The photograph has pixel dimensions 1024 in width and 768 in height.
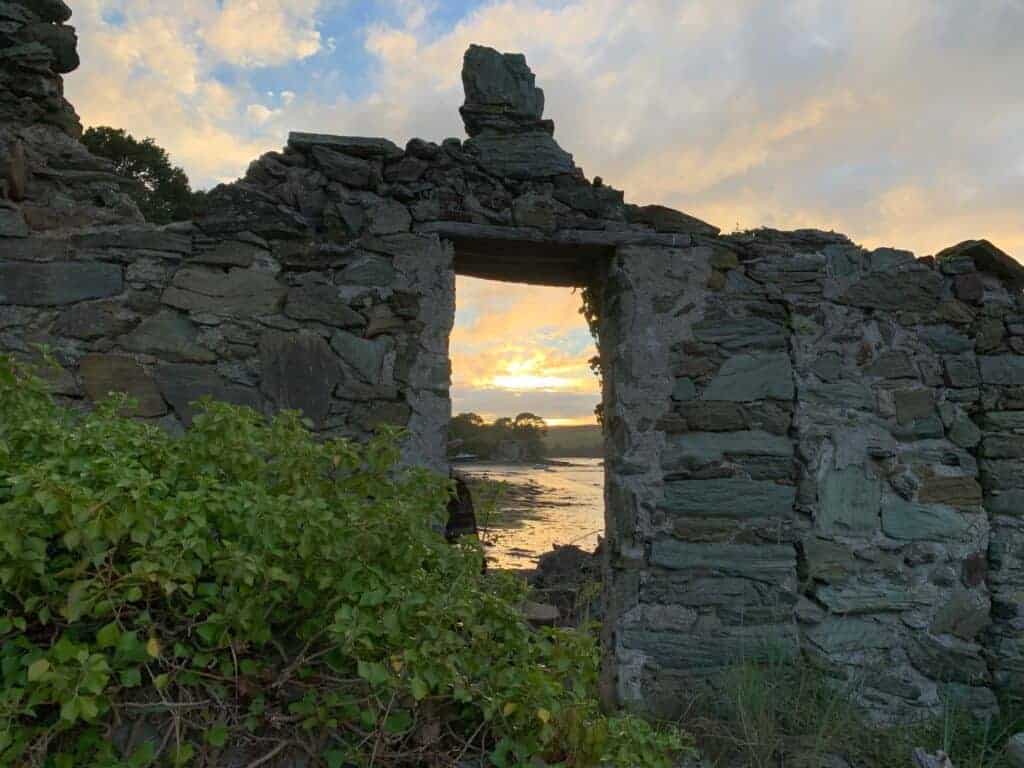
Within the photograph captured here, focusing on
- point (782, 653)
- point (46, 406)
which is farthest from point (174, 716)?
point (782, 653)

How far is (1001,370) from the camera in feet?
12.1

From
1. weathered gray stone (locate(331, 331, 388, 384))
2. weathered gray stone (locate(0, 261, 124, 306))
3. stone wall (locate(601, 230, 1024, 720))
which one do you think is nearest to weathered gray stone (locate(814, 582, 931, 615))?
stone wall (locate(601, 230, 1024, 720))

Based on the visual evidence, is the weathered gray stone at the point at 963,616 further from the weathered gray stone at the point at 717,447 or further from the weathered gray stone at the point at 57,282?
the weathered gray stone at the point at 57,282

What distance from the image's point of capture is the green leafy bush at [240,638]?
1145 millimetres

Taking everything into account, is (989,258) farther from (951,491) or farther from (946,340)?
(951,491)

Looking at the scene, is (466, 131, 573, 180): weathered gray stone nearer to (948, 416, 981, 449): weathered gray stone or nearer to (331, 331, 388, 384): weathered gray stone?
(331, 331, 388, 384): weathered gray stone

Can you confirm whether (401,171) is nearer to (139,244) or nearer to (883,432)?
(139,244)

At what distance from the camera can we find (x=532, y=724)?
50.4 inches

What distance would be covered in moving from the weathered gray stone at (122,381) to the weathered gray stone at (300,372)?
441mm

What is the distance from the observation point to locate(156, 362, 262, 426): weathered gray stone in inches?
122

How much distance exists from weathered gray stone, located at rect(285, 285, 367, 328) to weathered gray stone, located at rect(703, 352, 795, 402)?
1.66 meters

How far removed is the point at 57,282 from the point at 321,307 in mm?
1057

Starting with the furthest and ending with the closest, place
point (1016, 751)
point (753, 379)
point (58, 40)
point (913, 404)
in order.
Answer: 1. point (913, 404)
2. point (753, 379)
3. point (58, 40)
4. point (1016, 751)

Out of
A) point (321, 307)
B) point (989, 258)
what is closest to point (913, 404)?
point (989, 258)
